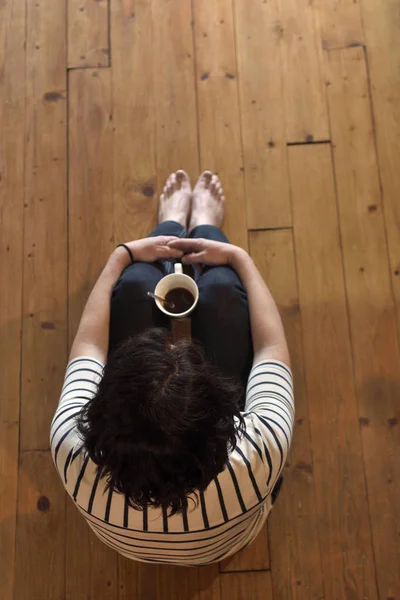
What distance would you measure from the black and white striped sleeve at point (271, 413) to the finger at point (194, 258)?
1.11 feet

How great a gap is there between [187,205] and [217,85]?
1.37ft

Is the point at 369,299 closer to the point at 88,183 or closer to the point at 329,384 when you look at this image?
the point at 329,384

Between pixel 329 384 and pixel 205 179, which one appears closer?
pixel 329 384

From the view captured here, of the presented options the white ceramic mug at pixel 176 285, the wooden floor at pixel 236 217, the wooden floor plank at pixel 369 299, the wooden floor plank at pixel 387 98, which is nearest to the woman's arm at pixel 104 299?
the white ceramic mug at pixel 176 285

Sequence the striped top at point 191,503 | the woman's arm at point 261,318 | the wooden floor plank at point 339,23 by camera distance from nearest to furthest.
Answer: the striped top at point 191,503 → the woman's arm at point 261,318 → the wooden floor plank at point 339,23

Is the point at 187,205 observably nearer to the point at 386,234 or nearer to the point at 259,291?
the point at 259,291

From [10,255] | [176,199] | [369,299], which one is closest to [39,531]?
[10,255]

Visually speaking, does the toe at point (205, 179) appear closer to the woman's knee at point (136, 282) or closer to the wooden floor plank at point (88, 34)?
the woman's knee at point (136, 282)

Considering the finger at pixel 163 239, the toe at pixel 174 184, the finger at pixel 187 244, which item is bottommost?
the finger at pixel 187 244

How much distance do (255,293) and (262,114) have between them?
0.67m

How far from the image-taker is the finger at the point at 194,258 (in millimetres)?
1296

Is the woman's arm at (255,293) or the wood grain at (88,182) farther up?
the wood grain at (88,182)

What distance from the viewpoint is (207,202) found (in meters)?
1.48

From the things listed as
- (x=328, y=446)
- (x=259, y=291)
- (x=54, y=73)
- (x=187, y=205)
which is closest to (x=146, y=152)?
(x=187, y=205)
